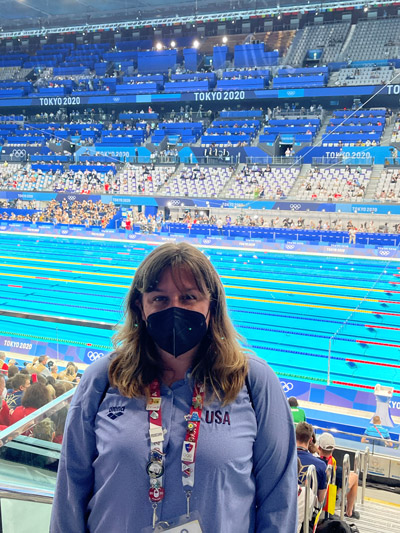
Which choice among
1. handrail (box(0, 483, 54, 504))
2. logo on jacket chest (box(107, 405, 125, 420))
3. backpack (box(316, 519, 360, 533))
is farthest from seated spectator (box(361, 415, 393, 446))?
logo on jacket chest (box(107, 405, 125, 420))

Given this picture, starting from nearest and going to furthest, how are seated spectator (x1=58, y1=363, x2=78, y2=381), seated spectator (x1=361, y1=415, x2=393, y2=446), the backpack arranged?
the backpack < seated spectator (x1=58, y1=363, x2=78, y2=381) < seated spectator (x1=361, y1=415, x2=393, y2=446)

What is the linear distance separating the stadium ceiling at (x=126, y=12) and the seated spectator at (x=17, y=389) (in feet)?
108

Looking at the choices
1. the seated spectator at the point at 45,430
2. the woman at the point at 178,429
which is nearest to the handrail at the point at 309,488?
the woman at the point at 178,429

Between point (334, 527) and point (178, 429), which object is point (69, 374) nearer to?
point (334, 527)

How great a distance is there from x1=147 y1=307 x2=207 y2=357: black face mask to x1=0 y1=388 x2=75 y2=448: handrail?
2.82ft

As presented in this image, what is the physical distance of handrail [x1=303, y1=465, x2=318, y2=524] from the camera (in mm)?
2369

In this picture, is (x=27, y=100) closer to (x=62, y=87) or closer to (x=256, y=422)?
(x=62, y=87)

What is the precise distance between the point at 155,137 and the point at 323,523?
30.3 meters

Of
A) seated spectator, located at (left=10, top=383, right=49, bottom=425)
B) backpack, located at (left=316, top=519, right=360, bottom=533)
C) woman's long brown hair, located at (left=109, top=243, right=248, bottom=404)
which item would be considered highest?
woman's long brown hair, located at (left=109, top=243, right=248, bottom=404)

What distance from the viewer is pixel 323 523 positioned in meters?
2.61

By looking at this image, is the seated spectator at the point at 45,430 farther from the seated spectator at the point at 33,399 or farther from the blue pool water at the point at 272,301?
the blue pool water at the point at 272,301

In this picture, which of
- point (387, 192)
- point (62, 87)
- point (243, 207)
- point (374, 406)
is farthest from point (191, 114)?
point (374, 406)

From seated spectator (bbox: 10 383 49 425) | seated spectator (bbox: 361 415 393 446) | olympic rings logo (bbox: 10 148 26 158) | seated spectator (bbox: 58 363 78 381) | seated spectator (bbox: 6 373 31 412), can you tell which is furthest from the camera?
olympic rings logo (bbox: 10 148 26 158)

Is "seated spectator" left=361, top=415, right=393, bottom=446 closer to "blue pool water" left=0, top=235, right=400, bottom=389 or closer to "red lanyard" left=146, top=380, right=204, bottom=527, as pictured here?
"blue pool water" left=0, top=235, right=400, bottom=389
